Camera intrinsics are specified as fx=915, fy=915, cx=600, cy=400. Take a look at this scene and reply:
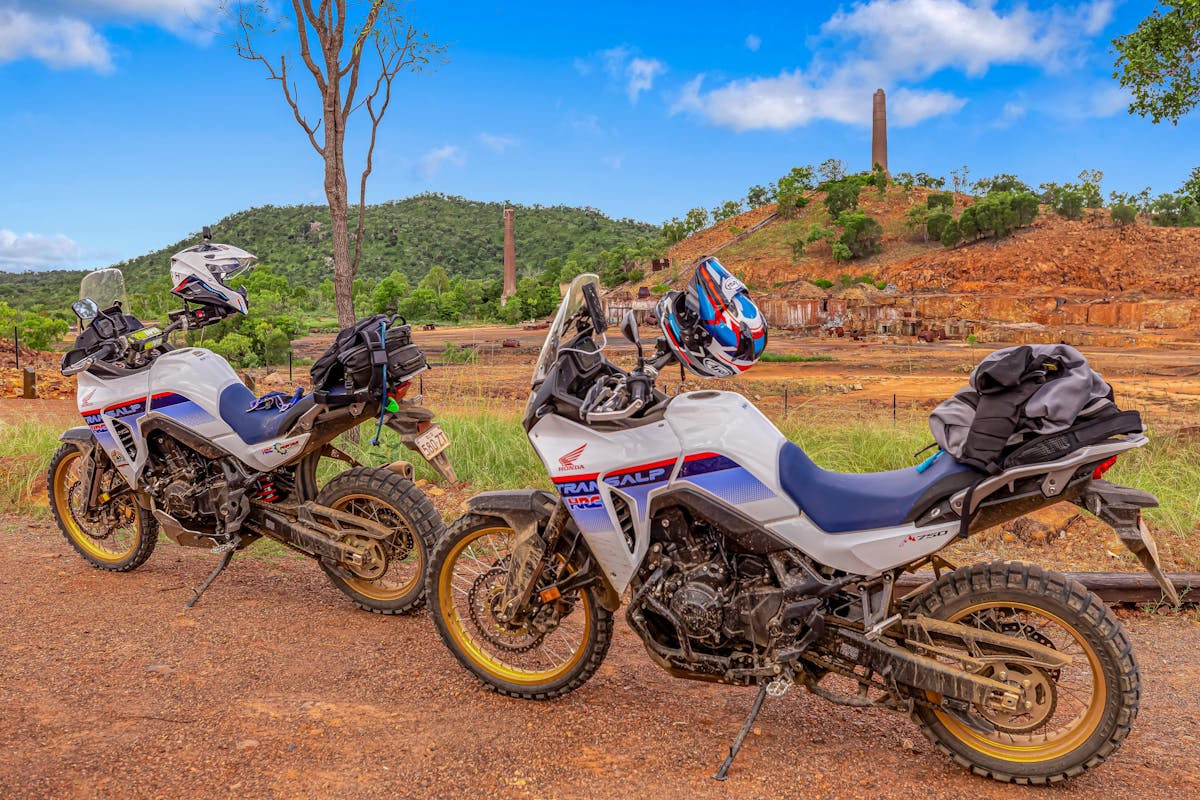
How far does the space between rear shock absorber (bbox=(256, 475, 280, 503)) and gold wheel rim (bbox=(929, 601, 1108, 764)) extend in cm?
345

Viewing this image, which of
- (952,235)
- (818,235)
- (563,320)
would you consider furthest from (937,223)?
(563,320)

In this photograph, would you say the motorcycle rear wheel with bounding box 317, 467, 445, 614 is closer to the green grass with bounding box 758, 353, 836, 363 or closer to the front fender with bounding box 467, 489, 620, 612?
the front fender with bounding box 467, 489, 620, 612

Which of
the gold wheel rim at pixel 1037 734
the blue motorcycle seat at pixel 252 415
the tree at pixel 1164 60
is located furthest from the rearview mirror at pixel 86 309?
the tree at pixel 1164 60

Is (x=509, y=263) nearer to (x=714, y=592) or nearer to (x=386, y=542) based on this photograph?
(x=386, y=542)

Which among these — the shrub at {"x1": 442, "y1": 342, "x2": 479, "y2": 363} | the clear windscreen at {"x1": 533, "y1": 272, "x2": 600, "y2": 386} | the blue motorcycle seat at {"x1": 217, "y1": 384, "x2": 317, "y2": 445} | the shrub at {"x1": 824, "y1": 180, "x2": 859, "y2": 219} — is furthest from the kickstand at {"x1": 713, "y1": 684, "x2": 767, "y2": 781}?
the shrub at {"x1": 824, "y1": 180, "x2": 859, "y2": 219}

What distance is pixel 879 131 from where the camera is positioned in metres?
89.4

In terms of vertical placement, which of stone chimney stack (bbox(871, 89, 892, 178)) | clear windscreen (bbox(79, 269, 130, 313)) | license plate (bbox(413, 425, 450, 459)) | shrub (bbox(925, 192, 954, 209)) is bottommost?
license plate (bbox(413, 425, 450, 459))

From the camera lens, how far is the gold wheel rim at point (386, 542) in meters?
4.62

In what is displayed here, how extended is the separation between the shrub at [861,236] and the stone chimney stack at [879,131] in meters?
36.1

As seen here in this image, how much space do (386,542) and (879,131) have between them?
93.4 m

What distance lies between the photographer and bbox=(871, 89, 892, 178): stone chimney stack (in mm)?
88188

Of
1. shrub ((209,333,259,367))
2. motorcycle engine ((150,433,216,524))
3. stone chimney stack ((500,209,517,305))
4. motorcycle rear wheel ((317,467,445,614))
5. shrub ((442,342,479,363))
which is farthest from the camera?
stone chimney stack ((500,209,517,305))

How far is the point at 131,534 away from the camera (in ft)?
19.2

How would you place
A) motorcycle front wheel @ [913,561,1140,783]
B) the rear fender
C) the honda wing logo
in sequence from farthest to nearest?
the honda wing logo
motorcycle front wheel @ [913,561,1140,783]
the rear fender
